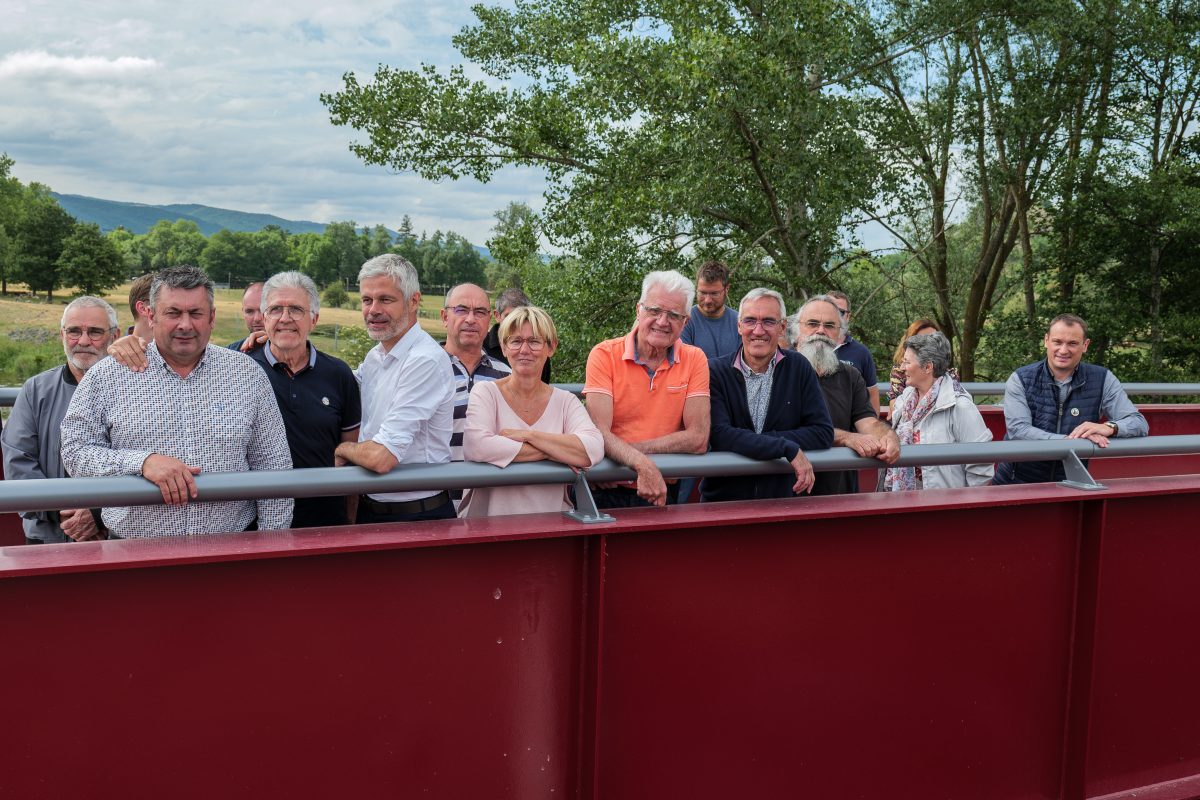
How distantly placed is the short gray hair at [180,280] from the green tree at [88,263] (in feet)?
239

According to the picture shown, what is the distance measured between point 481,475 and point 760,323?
1.58 meters

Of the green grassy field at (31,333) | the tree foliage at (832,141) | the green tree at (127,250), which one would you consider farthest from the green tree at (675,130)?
the green tree at (127,250)

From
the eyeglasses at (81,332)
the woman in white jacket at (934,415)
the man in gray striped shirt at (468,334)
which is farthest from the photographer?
the woman in white jacket at (934,415)

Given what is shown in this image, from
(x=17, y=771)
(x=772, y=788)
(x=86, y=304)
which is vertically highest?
(x=86, y=304)

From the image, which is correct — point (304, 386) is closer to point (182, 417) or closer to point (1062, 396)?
point (182, 417)

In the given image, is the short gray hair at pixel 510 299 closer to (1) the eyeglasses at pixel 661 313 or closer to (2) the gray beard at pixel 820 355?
(2) the gray beard at pixel 820 355

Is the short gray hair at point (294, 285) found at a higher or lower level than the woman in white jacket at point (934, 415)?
higher

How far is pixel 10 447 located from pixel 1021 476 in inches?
170

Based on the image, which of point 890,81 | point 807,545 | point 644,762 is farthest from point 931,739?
point 890,81

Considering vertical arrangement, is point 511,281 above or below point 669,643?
above

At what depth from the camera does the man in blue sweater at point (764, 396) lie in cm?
346

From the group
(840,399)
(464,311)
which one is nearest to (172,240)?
(464,311)

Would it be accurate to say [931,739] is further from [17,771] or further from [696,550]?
[17,771]

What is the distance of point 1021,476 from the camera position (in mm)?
4734
